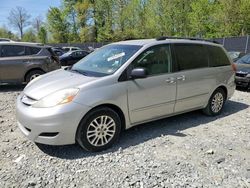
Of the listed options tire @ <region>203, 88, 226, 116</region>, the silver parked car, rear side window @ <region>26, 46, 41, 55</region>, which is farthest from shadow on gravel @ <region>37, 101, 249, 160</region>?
rear side window @ <region>26, 46, 41, 55</region>

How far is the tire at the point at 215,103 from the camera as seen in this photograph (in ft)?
19.1

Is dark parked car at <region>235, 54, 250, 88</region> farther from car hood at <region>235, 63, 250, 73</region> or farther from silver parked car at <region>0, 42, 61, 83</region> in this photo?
silver parked car at <region>0, 42, 61, 83</region>

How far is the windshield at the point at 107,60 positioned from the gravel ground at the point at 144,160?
122cm

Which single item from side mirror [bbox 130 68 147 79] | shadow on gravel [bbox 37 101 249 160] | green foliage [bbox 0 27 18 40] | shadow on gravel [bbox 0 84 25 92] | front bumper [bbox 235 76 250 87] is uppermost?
green foliage [bbox 0 27 18 40]

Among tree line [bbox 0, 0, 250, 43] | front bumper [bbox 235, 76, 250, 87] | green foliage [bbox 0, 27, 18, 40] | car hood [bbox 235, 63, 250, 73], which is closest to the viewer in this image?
front bumper [bbox 235, 76, 250, 87]

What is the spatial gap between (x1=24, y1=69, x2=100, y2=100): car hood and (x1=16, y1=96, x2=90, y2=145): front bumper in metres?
0.27

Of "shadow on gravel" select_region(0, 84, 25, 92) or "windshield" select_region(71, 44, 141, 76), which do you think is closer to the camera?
"windshield" select_region(71, 44, 141, 76)

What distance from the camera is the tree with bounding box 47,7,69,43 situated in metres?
47.5

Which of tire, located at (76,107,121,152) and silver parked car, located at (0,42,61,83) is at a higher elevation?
silver parked car, located at (0,42,61,83)

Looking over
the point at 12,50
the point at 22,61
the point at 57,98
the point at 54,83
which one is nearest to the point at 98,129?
the point at 57,98

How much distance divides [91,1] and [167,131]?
41.4 metres

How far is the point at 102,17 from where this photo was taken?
4141 cm

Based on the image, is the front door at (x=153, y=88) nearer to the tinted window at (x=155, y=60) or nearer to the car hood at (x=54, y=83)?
the tinted window at (x=155, y=60)

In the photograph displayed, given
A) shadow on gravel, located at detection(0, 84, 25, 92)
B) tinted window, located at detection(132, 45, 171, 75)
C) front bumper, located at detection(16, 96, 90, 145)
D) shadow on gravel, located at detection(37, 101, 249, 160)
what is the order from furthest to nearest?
shadow on gravel, located at detection(0, 84, 25, 92) → tinted window, located at detection(132, 45, 171, 75) → shadow on gravel, located at detection(37, 101, 249, 160) → front bumper, located at detection(16, 96, 90, 145)
